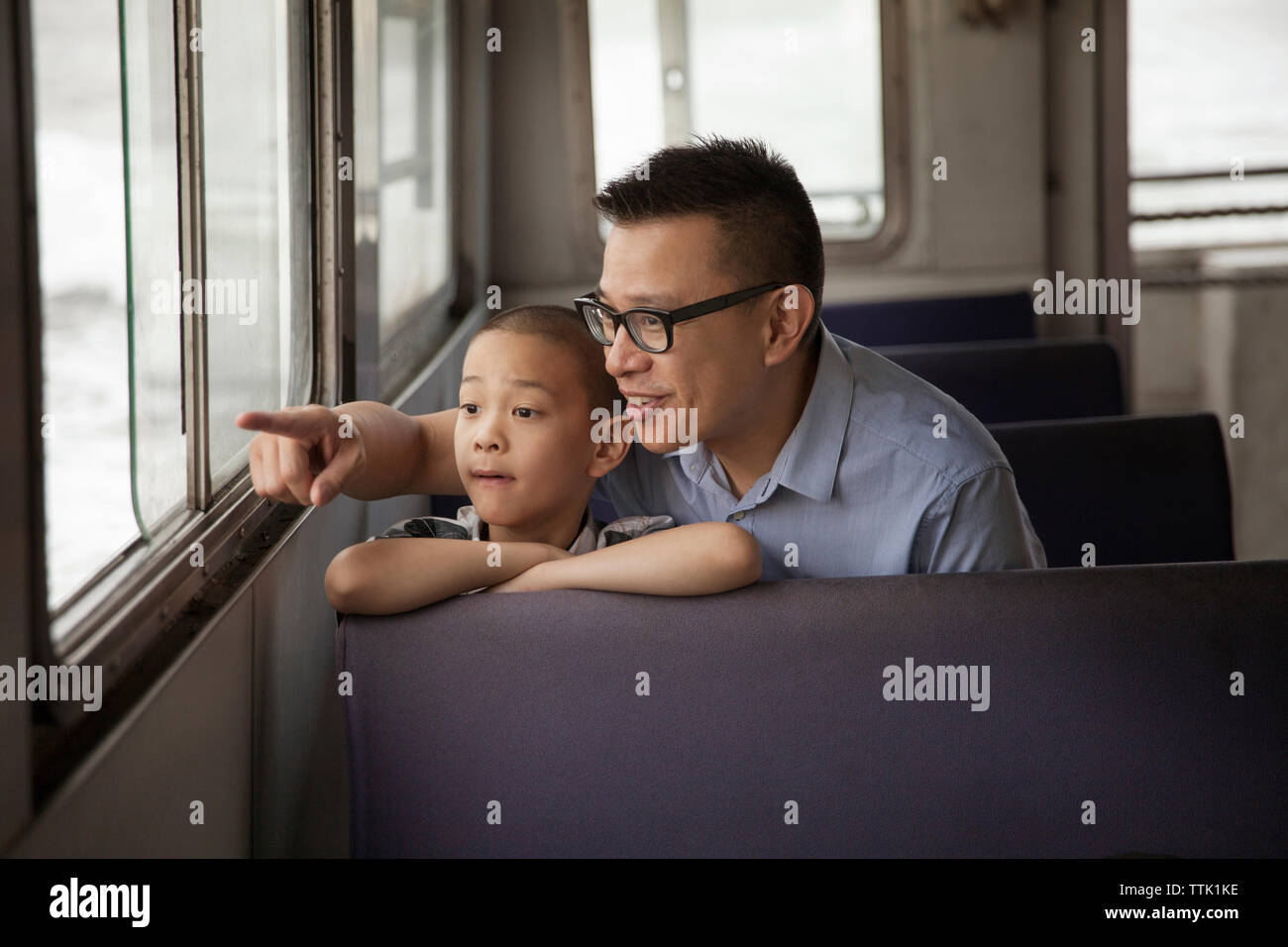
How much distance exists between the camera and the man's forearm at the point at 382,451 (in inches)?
60.2

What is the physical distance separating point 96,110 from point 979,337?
350cm

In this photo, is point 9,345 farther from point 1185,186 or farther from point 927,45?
point 1185,186

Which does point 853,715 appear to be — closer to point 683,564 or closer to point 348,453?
point 683,564

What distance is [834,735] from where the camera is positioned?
46.5 inches

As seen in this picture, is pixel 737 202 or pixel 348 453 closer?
pixel 348 453

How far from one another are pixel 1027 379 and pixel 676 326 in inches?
61.0

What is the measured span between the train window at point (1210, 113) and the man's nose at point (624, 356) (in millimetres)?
4961

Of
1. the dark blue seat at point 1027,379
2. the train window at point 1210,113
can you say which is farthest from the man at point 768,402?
the train window at point 1210,113

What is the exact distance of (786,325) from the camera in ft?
5.35

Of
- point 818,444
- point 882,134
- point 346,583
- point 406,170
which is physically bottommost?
point 346,583

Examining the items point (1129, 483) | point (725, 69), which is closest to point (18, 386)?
point (1129, 483)

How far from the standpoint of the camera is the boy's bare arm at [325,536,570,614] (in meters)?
1.19

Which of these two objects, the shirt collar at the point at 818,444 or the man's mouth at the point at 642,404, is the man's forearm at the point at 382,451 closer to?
the man's mouth at the point at 642,404

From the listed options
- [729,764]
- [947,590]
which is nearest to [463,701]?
[729,764]
